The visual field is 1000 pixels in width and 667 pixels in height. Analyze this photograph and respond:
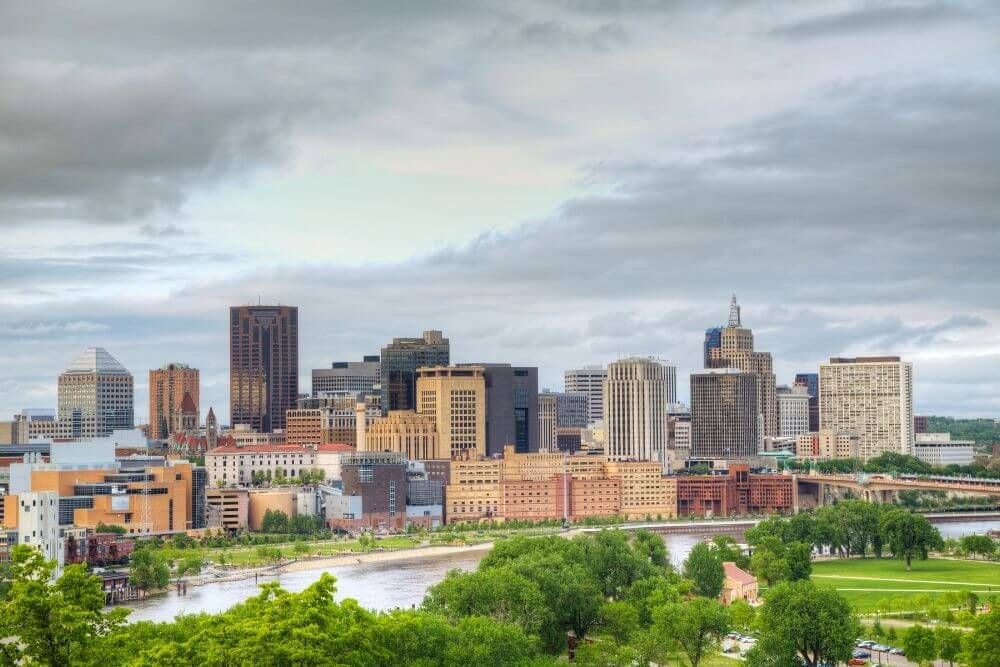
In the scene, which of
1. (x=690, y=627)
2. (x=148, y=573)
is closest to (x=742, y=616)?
(x=690, y=627)

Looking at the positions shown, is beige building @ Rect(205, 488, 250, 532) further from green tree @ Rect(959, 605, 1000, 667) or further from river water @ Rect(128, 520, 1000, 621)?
green tree @ Rect(959, 605, 1000, 667)

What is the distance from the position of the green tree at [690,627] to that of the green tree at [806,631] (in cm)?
255

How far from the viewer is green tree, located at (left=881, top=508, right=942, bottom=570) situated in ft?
390

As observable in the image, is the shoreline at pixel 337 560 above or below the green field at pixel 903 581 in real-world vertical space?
below

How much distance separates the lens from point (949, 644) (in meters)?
69.2

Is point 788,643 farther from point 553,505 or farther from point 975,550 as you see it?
point 553,505

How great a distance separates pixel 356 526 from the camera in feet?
543

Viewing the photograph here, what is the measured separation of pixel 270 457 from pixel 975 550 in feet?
299

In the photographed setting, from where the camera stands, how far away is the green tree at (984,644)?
6059 centimetres

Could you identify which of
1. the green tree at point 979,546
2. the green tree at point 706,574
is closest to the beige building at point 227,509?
the green tree at point 979,546

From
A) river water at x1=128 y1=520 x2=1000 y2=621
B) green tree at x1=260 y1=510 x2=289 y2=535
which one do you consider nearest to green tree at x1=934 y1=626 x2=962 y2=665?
river water at x1=128 y1=520 x2=1000 y2=621

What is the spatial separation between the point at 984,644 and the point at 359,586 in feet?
184

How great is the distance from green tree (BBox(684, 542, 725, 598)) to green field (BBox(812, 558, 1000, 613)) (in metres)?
7.53

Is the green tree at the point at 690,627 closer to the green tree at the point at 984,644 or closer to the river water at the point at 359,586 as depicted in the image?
the green tree at the point at 984,644
